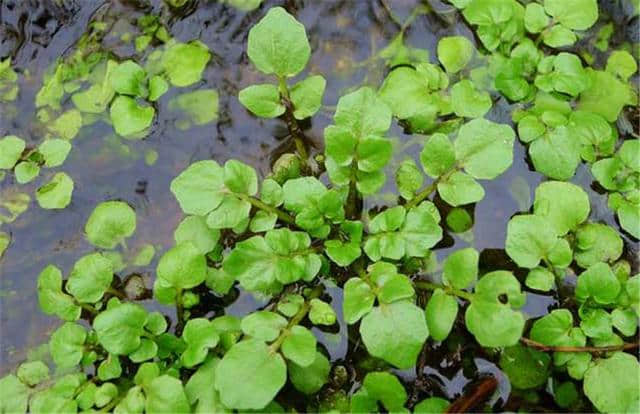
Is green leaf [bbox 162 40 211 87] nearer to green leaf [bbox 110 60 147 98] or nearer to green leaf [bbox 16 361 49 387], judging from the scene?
green leaf [bbox 110 60 147 98]

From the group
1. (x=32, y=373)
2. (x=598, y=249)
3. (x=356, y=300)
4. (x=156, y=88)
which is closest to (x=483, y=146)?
(x=598, y=249)

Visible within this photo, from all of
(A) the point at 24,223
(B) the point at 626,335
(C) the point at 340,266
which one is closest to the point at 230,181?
(C) the point at 340,266

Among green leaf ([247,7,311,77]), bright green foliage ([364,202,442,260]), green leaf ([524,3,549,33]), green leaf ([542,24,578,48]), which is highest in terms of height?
green leaf ([247,7,311,77])

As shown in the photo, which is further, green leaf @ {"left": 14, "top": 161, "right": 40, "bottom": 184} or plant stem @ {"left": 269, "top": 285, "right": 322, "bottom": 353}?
green leaf @ {"left": 14, "top": 161, "right": 40, "bottom": 184}

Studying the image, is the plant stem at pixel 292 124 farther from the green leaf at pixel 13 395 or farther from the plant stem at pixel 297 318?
the green leaf at pixel 13 395

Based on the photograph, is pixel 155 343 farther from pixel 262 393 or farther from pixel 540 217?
pixel 540 217

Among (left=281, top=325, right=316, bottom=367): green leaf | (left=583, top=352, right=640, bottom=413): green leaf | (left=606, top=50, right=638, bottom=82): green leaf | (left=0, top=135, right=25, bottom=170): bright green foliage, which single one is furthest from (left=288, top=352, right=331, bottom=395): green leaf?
(left=606, top=50, right=638, bottom=82): green leaf
